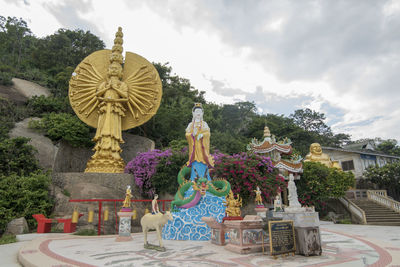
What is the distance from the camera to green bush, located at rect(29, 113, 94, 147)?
1549 centimetres

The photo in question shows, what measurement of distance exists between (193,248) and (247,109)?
105 feet

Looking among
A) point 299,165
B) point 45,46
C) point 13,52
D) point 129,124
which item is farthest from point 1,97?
point 299,165

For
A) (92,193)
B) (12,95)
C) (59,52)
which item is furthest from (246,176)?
(59,52)

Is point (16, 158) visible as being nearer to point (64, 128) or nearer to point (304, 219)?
point (64, 128)

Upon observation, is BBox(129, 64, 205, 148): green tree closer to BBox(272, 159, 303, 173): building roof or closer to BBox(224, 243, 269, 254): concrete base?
BBox(272, 159, 303, 173): building roof

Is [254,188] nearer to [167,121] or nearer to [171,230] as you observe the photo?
[171,230]

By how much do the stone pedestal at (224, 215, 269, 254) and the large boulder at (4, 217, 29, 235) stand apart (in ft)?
28.3

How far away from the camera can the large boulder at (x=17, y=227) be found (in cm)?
931

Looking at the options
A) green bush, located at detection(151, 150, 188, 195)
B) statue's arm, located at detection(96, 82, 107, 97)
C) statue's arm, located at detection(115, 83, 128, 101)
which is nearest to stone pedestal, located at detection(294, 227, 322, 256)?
green bush, located at detection(151, 150, 188, 195)

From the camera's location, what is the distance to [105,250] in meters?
6.01

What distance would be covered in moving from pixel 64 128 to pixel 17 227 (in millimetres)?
7649

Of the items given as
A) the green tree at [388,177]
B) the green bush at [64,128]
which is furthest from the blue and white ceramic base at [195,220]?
the green tree at [388,177]

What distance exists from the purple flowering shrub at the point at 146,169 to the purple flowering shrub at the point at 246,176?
347 cm

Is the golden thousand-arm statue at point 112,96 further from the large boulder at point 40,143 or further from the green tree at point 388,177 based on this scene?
the green tree at point 388,177
